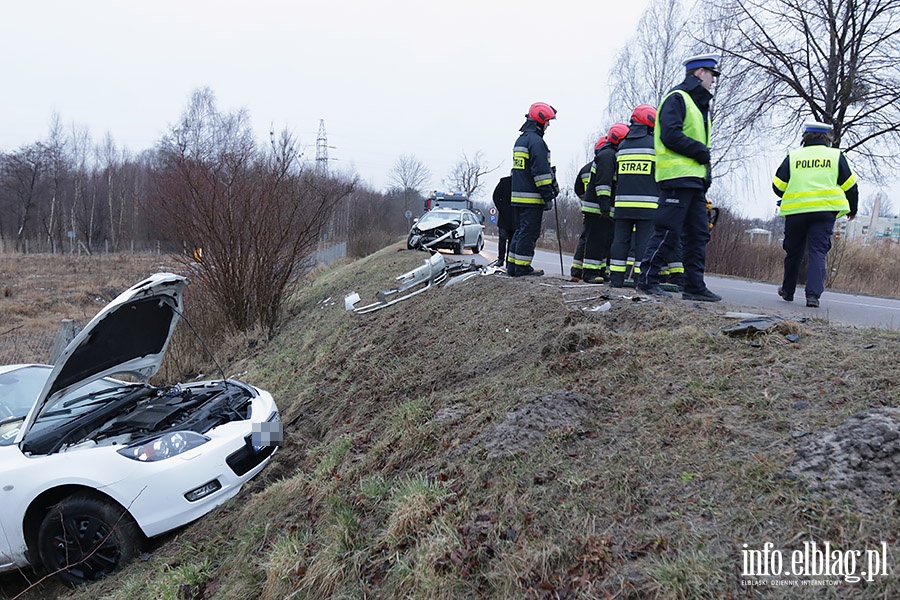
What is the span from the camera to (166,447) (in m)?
4.05

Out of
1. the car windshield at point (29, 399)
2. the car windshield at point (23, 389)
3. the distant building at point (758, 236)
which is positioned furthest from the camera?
the distant building at point (758, 236)

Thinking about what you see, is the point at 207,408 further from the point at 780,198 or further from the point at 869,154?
the point at 869,154

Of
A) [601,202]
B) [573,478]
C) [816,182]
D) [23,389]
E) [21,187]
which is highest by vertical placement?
[21,187]

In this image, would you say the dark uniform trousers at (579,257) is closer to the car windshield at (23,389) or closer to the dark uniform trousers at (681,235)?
the dark uniform trousers at (681,235)

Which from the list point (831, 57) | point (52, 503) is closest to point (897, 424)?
point (52, 503)

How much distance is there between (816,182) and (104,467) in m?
6.87

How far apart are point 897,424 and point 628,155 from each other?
444 centimetres

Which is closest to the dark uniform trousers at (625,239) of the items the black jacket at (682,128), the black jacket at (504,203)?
the black jacket at (682,128)

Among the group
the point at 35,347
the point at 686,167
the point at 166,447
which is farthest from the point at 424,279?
the point at 35,347

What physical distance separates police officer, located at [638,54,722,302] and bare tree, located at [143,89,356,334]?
7.67 m

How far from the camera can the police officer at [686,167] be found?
5.21 metres

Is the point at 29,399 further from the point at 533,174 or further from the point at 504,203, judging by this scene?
the point at 504,203

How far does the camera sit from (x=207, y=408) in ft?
15.8

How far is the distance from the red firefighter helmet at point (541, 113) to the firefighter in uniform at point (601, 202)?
764 mm
